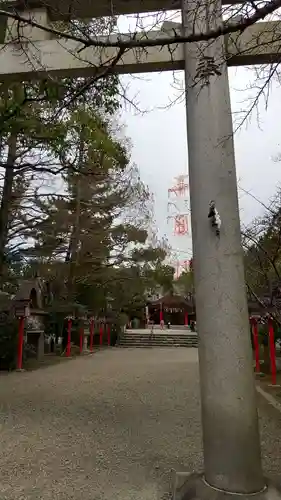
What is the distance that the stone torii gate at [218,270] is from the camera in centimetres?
266

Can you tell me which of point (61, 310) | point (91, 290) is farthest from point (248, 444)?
point (91, 290)

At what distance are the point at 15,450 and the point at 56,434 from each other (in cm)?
61

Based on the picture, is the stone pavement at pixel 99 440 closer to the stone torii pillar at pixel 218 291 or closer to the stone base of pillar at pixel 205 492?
the stone base of pillar at pixel 205 492

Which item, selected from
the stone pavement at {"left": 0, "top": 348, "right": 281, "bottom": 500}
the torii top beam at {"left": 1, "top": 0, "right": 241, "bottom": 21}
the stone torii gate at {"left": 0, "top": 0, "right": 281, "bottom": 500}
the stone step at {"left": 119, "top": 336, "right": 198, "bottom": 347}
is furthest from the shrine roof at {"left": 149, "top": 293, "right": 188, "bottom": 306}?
the stone torii gate at {"left": 0, "top": 0, "right": 281, "bottom": 500}

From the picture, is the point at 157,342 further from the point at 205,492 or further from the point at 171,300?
the point at 205,492

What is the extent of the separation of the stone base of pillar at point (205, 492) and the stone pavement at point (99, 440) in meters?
0.26

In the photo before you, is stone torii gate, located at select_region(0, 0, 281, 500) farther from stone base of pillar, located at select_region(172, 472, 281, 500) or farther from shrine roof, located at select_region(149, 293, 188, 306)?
shrine roof, located at select_region(149, 293, 188, 306)

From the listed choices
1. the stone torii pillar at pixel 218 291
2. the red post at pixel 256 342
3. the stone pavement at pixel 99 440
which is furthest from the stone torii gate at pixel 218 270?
the red post at pixel 256 342

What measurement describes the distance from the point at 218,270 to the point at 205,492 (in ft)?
4.85

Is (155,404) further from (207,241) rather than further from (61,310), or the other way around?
(61,310)

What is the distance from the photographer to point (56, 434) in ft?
14.9

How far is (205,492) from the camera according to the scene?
263 cm

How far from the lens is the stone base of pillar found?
2.57m

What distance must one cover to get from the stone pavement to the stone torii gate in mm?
714
